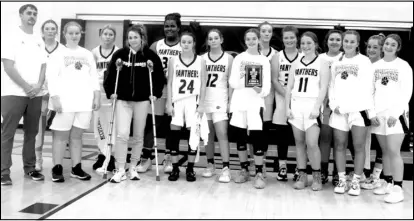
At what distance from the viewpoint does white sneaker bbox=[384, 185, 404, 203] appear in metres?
3.85

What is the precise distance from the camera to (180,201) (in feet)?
12.0

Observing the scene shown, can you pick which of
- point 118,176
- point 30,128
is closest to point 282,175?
point 118,176

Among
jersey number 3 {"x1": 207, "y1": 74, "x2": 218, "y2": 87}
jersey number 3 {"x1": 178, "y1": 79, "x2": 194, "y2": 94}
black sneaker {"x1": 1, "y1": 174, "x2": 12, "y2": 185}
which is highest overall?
jersey number 3 {"x1": 207, "y1": 74, "x2": 218, "y2": 87}

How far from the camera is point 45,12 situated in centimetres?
815

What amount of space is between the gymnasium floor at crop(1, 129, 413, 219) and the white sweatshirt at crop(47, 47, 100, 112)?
0.80m

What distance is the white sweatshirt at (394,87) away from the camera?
389cm

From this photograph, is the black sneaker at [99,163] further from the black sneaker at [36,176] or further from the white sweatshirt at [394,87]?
the white sweatshirt at [394,87]

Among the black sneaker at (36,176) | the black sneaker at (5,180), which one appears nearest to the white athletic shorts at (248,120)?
the black sneaker at (36,176)

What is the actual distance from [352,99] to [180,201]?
1853mm

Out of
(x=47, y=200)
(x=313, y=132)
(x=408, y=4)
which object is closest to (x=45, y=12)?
(x=47, y=200)

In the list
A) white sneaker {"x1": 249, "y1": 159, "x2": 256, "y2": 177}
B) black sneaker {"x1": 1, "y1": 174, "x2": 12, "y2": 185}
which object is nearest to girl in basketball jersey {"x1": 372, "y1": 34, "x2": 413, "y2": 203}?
white sneaker {"x1": 249, "y1": 159, "x2": 256, "y2": 177}

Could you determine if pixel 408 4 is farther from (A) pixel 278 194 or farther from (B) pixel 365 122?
(A) pixel 278 194

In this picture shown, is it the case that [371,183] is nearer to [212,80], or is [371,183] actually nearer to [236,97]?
[236,97]

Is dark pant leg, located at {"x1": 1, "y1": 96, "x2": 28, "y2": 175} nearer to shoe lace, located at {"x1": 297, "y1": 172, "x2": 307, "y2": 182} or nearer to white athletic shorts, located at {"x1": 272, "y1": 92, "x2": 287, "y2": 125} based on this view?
white athletic shorts, located at {"x1": 272, "y1": 92, "x2": 287, "y2": 125}
